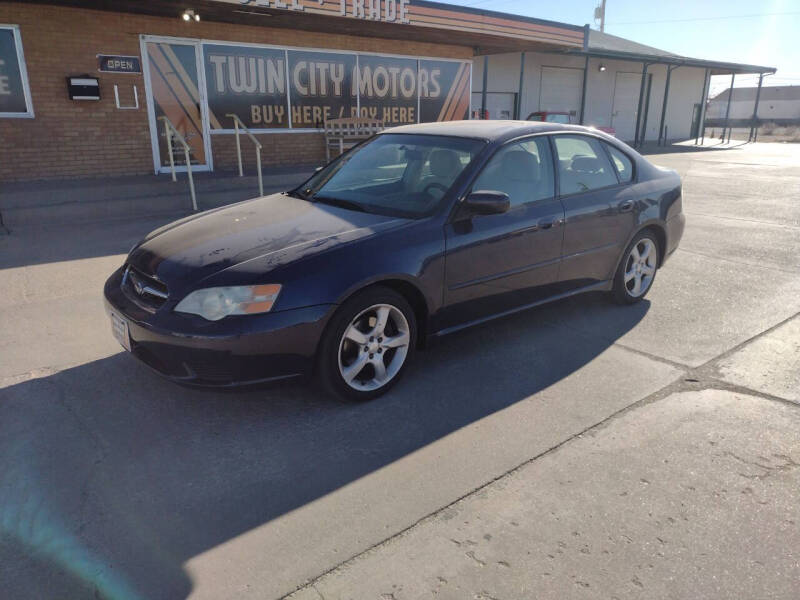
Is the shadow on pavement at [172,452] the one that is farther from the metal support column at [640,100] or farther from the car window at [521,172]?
the metal support column at [640,100]

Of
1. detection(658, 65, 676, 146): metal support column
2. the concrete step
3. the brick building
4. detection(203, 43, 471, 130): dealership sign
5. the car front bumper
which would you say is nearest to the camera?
the car front bumper

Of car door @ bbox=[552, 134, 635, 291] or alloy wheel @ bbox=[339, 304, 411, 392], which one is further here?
car door @ bbox=[552, 134, 635, 291]

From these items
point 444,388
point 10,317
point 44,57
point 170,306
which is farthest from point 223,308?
point 44,57

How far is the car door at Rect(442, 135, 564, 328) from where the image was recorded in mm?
3996

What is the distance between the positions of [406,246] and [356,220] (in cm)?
42

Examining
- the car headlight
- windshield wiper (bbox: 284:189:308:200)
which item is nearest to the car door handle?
windshield wiper (bbox: 284:189:308:200)

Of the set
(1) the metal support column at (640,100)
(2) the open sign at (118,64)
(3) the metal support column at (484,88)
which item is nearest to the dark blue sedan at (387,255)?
(2) the open sign at (118,64)

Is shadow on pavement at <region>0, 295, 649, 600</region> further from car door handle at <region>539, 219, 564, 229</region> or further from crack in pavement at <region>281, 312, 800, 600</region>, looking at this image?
car door handle at <region>539, 219, 564, 229</region>

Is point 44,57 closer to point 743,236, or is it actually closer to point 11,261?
point 11,261

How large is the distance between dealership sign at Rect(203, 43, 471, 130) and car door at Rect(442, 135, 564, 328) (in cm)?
942

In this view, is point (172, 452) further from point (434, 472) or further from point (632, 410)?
point (632, 410)

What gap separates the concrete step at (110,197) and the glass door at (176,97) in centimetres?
69

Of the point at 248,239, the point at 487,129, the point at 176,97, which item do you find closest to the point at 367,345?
the point at 248,239

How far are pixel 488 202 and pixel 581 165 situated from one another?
145 centimetres
